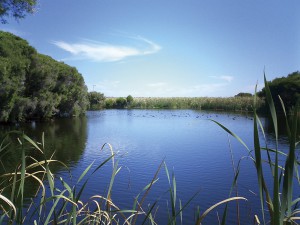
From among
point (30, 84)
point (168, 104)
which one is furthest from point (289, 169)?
point (168, 104)

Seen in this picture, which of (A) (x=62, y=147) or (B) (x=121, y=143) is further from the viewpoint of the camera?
(B) (x=121, y=143)

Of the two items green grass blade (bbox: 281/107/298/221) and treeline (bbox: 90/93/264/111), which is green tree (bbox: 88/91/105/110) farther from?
green grass blade (bbox: 281/107/298/221)

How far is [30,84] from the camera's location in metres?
30.2

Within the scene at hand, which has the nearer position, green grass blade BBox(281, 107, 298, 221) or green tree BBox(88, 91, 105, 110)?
green grass blade BBox(281, 107, 298, 221)

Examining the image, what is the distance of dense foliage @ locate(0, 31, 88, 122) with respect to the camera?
2523cm

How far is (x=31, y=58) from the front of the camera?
29.9m

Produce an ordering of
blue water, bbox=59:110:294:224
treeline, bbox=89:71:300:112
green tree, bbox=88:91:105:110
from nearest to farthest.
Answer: blue water, bbox=59:110:294:224 → treeline, bbox=89:71:300:112 → green tree, bbox=88:91:105:110

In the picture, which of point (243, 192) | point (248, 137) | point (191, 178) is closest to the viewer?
point (243, 192)

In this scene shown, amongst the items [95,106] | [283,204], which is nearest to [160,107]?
[95,106]

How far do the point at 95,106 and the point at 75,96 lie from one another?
24218 millimetres

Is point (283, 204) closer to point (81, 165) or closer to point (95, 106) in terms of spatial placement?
point (81, 165)

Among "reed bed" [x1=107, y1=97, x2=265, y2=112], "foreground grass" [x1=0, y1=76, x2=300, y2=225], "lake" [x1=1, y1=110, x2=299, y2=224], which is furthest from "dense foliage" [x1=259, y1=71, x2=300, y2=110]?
"foreground grass" [x1=0, y1=76, x2=300, y2=225]

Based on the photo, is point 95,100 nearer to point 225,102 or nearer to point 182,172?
point 225,102

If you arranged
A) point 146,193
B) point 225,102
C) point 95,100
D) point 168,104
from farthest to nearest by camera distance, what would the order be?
point 168,104, point 95,100, point 225,102, point 146,193
